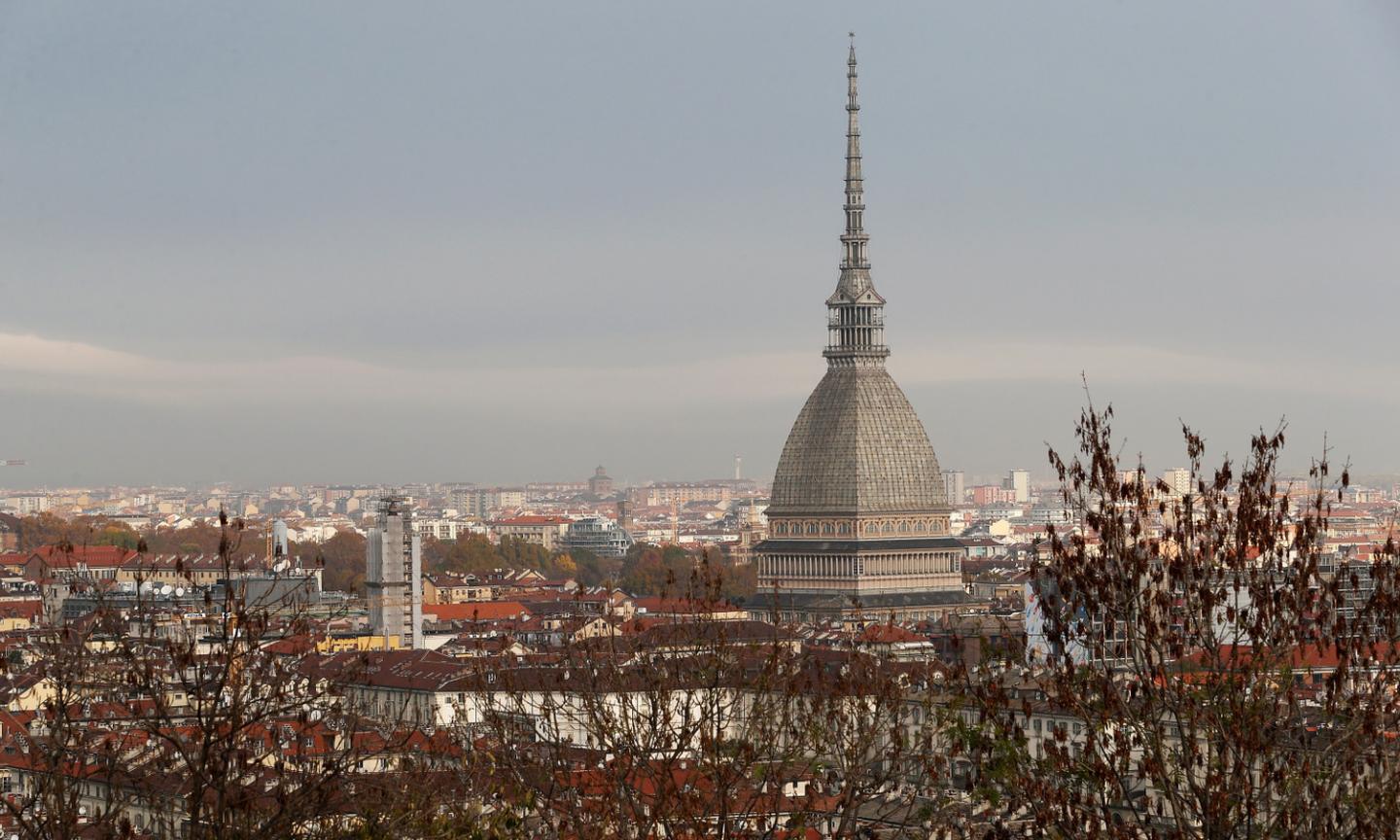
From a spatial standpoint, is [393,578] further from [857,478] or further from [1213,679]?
[1213,679]

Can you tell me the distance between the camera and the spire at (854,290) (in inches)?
4697

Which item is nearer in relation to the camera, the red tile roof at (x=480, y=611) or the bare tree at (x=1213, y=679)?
the bare tree at (x=1213, y=679)

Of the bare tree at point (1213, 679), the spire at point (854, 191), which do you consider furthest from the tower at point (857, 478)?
the bare tree at point (1213, 679)

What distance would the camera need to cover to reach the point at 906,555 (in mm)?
119188

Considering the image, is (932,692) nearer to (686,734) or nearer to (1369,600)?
(686,734)

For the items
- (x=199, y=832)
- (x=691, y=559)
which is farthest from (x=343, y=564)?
(x=199, y=832)

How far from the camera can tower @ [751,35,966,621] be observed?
118 metres

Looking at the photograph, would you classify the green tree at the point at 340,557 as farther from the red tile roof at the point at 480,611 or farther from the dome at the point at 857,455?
the dome at the point at 857,455

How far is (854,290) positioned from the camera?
120125mm

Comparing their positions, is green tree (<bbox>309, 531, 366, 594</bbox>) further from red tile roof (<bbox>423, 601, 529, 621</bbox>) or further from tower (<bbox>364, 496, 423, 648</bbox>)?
tower (<bbox>364, 496, 423, 648</bbox>)

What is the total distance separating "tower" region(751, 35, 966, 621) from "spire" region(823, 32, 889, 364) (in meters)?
0.04

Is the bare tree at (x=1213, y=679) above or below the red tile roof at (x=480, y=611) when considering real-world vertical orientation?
above

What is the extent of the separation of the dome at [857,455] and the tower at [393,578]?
3787 centimetres

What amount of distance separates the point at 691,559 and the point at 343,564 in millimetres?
16773
